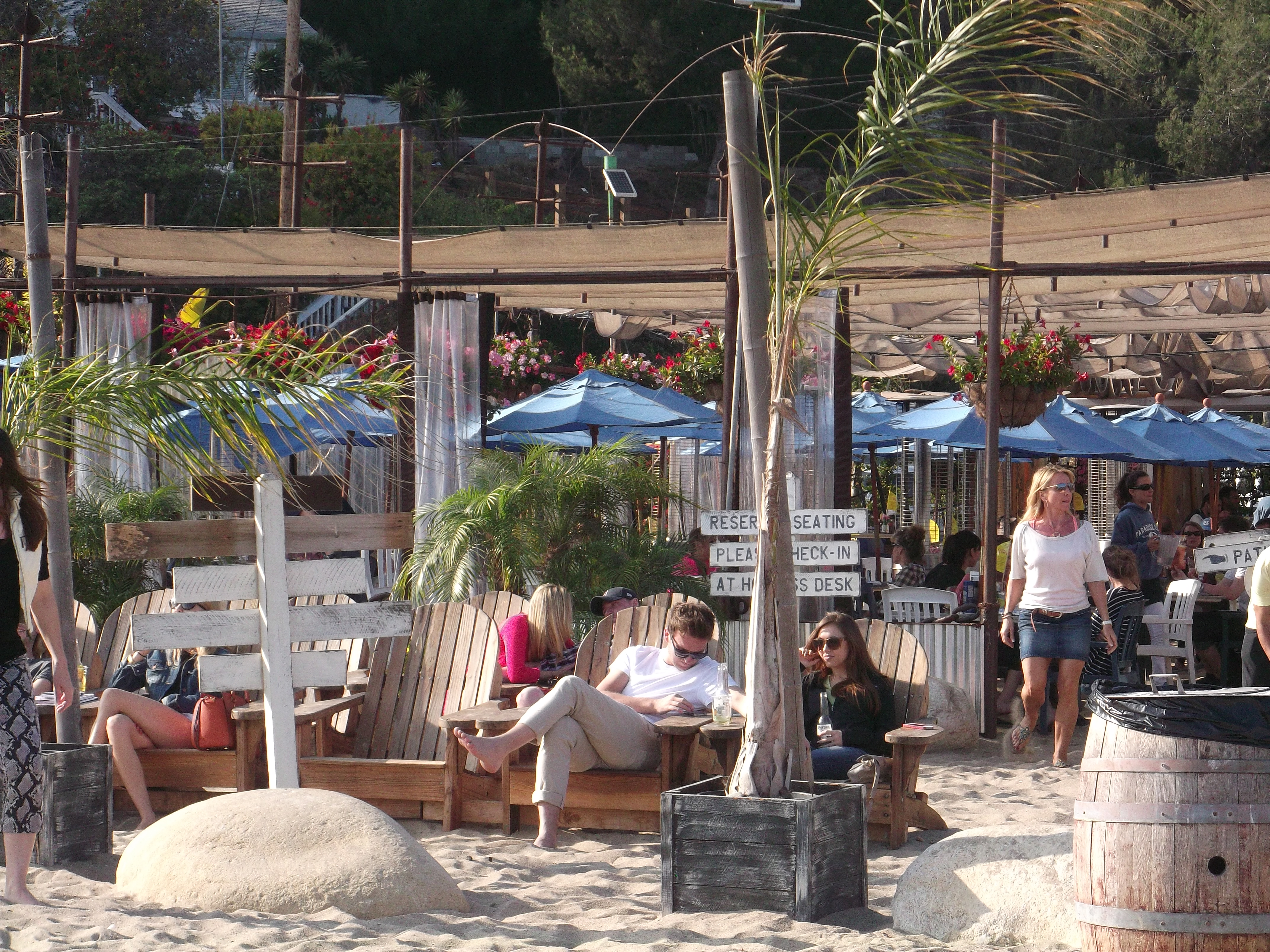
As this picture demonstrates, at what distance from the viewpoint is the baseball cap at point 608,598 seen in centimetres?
643

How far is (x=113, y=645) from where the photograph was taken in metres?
6.55

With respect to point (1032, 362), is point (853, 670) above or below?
below

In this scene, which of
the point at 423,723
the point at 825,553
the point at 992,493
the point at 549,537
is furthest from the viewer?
the point at 549,537

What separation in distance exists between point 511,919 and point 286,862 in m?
0.67

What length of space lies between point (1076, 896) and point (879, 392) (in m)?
14.6

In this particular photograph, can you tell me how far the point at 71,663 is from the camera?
4.98 meters

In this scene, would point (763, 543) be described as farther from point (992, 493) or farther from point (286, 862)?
point (992, 493)

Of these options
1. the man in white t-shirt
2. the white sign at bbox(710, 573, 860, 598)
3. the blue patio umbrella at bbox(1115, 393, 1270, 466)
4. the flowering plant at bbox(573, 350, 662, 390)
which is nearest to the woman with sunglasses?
the man in white t-shirt

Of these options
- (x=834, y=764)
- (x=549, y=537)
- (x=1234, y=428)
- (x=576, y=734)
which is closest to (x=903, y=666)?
(x=834, y=764)

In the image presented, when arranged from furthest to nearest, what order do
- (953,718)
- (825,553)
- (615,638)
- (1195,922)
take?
(953,718), (825,553), (615,638), (1195,922)

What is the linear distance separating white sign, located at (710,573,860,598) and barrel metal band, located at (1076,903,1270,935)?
2.75 metres

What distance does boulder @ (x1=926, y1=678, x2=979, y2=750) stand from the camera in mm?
6910

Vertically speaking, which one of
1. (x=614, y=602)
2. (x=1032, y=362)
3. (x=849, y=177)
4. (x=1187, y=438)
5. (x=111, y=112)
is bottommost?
(x=614, y=602)

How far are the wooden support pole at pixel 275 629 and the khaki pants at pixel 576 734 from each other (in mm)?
842
